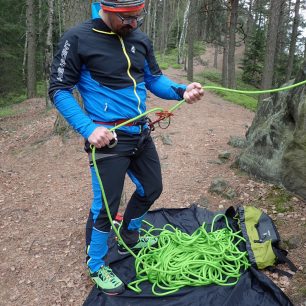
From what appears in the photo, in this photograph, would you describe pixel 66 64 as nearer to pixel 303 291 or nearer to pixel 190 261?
pixel 190 261

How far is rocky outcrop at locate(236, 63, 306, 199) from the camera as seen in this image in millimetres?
3889

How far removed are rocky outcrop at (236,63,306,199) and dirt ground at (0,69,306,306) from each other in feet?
0.57

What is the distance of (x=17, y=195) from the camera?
5215 mm

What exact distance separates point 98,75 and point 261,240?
2.05m

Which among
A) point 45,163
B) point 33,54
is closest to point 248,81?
point 33,54

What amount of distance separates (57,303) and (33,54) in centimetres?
1448

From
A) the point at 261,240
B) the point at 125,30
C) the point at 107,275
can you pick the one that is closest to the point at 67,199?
the point at 107,275

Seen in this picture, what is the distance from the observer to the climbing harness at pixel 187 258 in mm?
2836

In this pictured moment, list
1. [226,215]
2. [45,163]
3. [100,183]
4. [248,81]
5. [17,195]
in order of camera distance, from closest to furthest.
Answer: [100,183] → [226,215] → [17,195] → [45,163] → [248,81]

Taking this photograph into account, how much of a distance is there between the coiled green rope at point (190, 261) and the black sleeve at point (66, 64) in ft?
5.17

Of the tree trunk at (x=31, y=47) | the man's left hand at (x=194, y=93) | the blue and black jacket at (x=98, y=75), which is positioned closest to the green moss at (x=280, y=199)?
the man's left hand at (x=194, y=93)

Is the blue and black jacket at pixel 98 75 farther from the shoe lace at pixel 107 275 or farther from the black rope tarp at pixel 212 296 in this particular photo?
the black rope tarp at pixel 212 296

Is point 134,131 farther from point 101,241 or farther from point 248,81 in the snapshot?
point 248,81

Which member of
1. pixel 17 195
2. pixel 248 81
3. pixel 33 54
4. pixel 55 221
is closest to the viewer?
pixel 55 221
